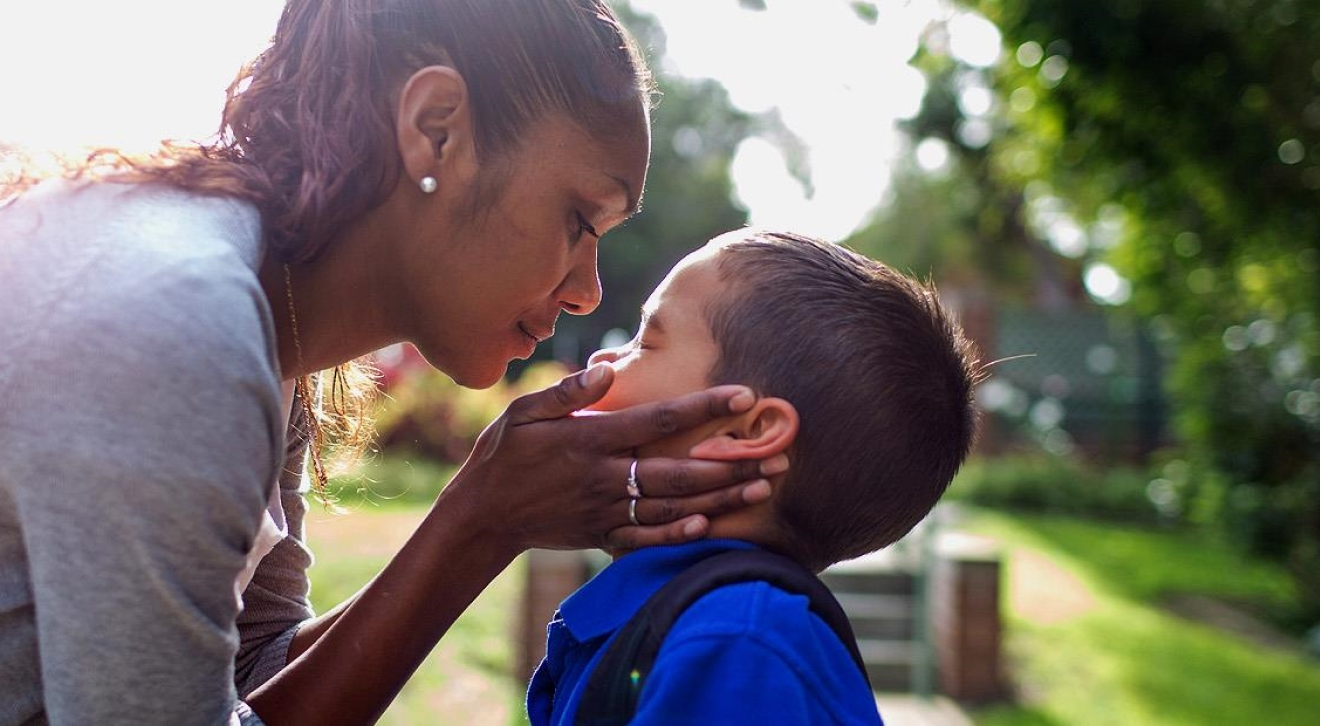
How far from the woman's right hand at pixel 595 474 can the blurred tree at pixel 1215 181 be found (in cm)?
312

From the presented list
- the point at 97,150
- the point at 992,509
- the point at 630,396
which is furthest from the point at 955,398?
the point at 992,509

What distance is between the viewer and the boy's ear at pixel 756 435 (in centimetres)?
163

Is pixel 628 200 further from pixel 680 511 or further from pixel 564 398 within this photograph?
pixel 680 511

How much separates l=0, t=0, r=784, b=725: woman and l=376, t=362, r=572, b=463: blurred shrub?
29.9 feet

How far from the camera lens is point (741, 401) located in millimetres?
1619

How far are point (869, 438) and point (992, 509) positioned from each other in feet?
34.8

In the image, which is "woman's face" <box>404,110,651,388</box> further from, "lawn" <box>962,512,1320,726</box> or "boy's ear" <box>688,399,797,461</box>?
"lawn" <box>962,512,1320,726</box>

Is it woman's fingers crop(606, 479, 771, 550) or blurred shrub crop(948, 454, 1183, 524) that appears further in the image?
blurred shrub crop(948, 454, 1183, 524)

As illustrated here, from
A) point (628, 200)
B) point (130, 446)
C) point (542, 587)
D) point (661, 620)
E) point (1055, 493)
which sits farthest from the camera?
point (1055, 493)

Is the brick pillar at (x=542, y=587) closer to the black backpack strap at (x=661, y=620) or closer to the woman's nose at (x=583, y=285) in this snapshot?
the woman's nose at (x=583, y=285)

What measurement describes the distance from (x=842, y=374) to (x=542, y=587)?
3.96m

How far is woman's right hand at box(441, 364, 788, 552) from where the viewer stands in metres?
1.60

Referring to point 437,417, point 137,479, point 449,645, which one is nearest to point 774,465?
point 137,479

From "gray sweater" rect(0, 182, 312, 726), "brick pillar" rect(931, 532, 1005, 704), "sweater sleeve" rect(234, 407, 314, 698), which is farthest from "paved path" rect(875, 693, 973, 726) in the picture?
"gray sweater" rect(0, 182, 312, 726)
